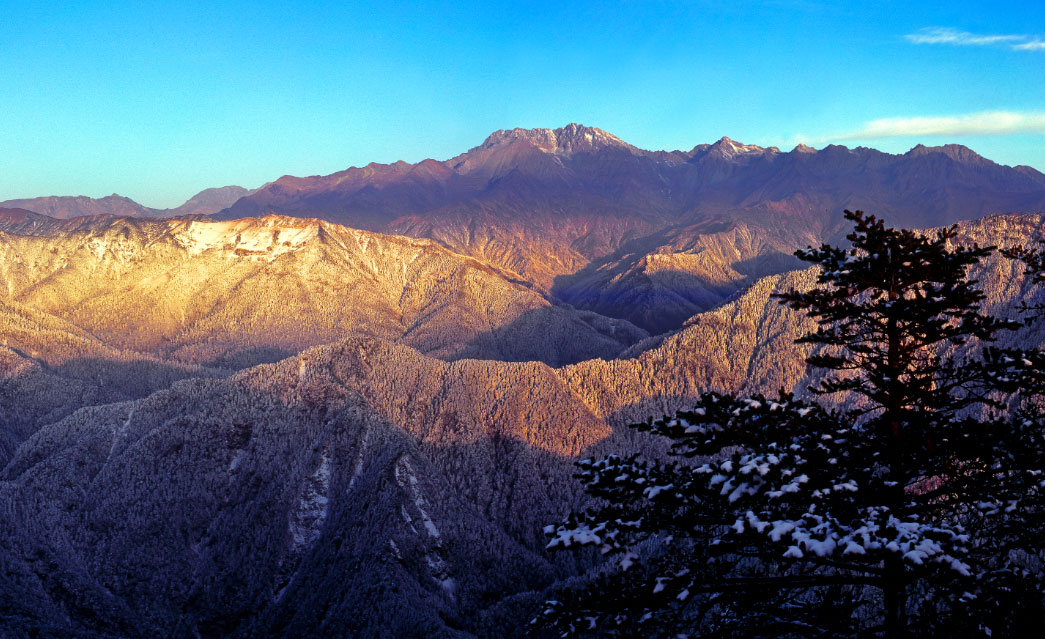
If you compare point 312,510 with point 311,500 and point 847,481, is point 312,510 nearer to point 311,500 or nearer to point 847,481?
point 311,500

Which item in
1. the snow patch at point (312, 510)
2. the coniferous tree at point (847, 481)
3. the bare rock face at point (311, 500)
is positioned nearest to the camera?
the coniferous tree at point (847, 481)

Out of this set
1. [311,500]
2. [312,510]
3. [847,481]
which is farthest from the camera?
[311,500]

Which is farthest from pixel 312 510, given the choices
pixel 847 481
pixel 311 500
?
pixel 847 481

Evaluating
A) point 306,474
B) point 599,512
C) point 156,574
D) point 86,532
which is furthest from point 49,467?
point 599,512

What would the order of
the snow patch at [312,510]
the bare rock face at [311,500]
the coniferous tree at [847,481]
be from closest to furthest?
the coniferous tree at [847,481] < the bare rock face at [311,500] < the snow patch at [312,510]

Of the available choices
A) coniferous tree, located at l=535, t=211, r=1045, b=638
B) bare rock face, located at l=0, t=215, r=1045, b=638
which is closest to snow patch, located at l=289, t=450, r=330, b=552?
bare rock face, located at l=0, t=215, r=1045, b=638

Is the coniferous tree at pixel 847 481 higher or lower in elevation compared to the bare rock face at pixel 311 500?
higher

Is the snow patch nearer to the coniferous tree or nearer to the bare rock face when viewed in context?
the bare rock face

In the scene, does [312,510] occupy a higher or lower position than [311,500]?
→ lower

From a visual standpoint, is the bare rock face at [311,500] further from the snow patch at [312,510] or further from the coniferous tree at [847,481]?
the coniferous tree at [847,481]

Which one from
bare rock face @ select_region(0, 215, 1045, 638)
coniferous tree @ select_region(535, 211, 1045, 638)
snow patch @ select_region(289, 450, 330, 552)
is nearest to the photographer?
coniferous tree @ select_region(535, 211, 1045, 638)

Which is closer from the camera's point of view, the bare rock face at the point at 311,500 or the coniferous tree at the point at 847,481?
the coniferous tree at the point at 847,481

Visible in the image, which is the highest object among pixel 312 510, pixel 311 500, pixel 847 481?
pixel 847 481

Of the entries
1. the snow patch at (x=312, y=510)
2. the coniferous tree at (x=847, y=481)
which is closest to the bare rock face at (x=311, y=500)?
the snow patch at (x=312, y=510)
